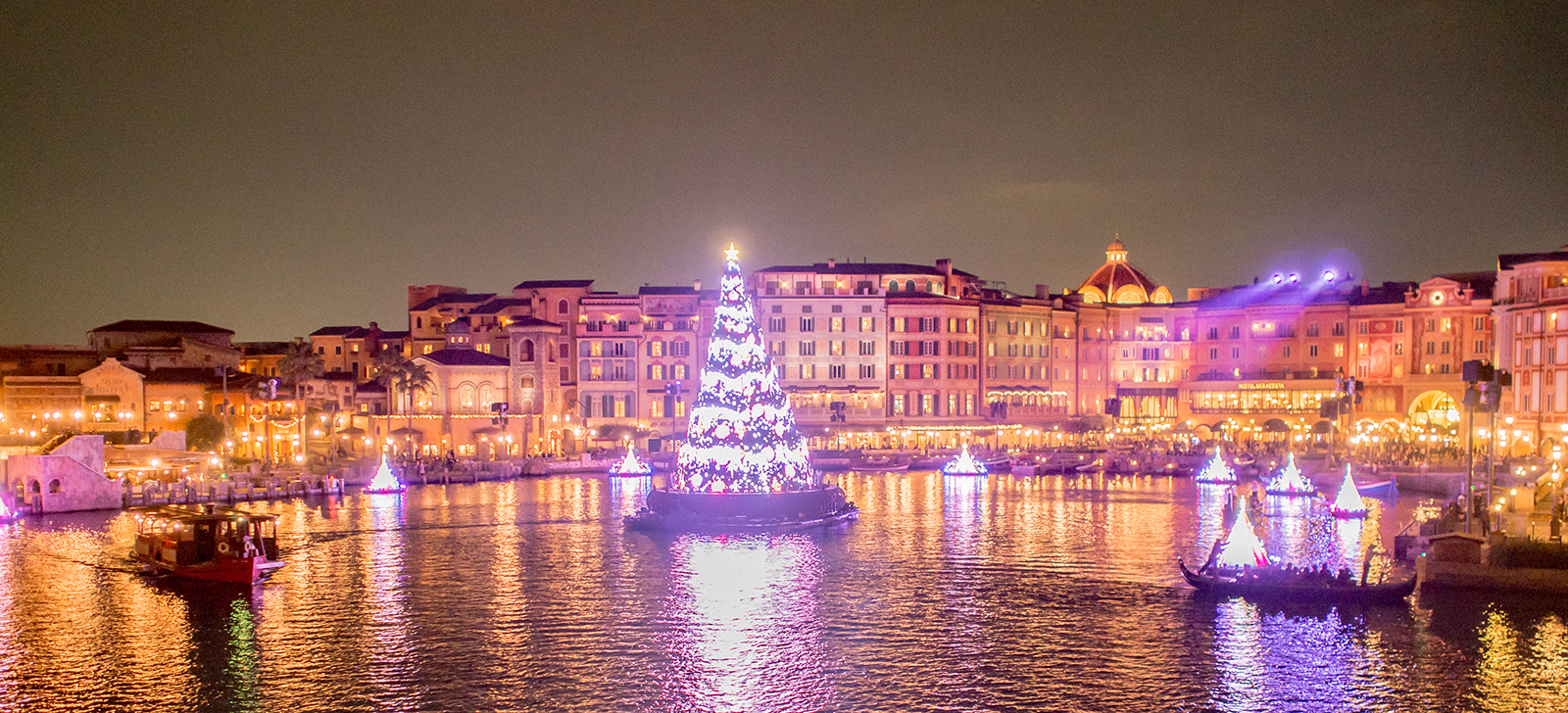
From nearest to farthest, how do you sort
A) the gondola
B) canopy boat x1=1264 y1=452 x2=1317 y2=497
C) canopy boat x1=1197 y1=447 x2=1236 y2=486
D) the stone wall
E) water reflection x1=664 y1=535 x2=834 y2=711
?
1. water reflection x1=664 y1=535 x2=834 y2=711
2. the gondola
3. the stone wall
4. canopy boat x1=1264 y1=452 x2=1317 y2=497
5. canopy boat x1=1197 y1=447 x2=1236 y2=486

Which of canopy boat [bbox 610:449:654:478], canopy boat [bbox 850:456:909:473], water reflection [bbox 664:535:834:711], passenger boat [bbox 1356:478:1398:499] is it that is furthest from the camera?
canopy boat [bbox 850:456:909:473]

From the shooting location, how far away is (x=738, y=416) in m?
44.2

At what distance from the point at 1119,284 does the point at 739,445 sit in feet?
274

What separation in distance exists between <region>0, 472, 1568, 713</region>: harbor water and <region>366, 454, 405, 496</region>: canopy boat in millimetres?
20166

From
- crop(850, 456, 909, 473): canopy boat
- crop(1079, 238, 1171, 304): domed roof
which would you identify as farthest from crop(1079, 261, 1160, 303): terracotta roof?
crop(850, 456, 909, 473): canopy boat

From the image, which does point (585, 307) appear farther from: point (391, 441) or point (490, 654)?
point (490, 654)

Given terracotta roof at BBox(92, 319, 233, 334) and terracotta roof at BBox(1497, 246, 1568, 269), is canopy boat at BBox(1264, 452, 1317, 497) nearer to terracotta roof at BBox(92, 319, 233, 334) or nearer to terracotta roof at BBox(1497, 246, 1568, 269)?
terracotta roof at BBox(1497, 246, 1568, 269)

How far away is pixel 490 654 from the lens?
1086 inches

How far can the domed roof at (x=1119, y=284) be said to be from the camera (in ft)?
390

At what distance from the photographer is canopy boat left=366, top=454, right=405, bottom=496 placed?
66.5 metres

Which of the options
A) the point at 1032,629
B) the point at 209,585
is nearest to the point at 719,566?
the point at 1032,629

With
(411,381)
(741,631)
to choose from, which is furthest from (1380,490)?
(411,381)

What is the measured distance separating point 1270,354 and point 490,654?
9135cm

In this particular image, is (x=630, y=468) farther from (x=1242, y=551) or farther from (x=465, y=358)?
(x=1242, y=551)
